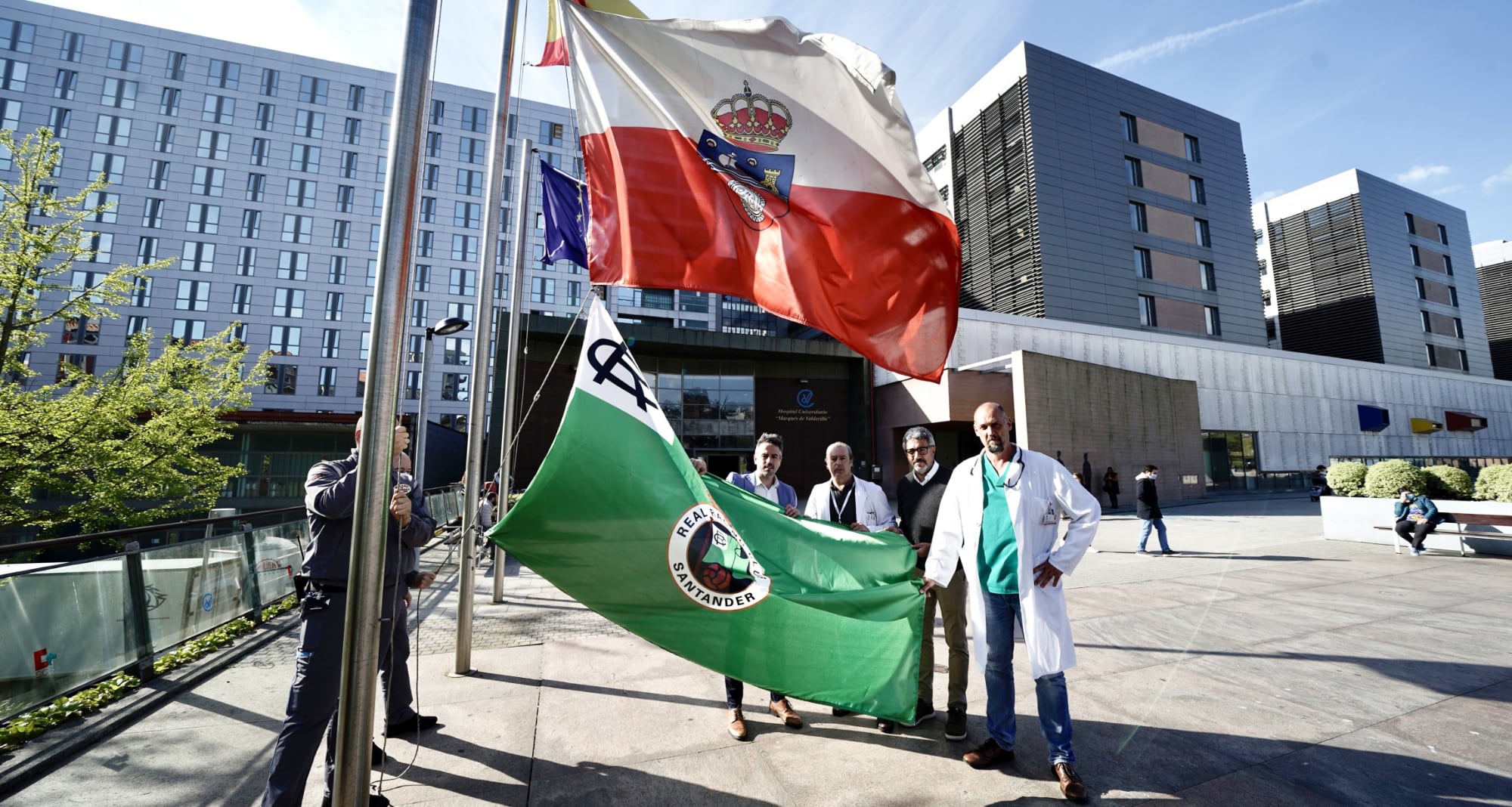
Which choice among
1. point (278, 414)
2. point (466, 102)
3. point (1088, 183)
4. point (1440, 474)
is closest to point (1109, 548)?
point (1440, 474)

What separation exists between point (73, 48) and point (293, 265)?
66.2 ft

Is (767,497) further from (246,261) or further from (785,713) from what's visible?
(246,261)

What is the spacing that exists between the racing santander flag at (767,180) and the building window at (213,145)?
2392 inches

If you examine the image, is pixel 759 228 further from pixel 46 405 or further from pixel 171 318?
pixel 171 318

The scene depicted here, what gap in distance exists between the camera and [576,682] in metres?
5.26

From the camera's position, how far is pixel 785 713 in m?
4.43

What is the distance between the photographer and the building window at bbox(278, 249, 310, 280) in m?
47.6

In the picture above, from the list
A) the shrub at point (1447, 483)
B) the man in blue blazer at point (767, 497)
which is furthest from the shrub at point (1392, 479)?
the man in blue blazer at point (767, 497)

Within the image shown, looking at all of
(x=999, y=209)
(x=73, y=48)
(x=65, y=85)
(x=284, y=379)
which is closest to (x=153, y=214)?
(x=65, y=85)

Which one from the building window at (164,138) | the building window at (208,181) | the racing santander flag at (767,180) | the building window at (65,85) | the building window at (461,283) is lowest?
the racing santander flag at (767,180)

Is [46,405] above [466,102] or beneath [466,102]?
beneath

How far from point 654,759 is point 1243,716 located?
409 centimetres

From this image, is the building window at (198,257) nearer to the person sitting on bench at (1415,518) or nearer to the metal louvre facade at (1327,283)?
the person sitting on bench at (1415,518)

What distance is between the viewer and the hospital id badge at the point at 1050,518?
387 cm
